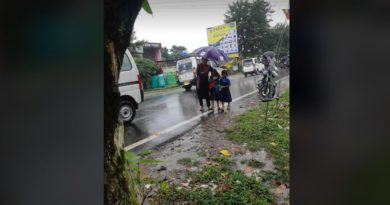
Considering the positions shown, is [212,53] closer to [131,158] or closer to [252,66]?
[252,66]

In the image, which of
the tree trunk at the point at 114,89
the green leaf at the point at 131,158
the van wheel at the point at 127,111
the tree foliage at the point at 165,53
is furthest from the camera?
the tree foliage at the point at 165,53

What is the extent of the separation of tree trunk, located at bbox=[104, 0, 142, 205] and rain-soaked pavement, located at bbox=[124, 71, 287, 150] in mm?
357

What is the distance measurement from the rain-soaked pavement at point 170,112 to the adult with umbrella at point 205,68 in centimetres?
6

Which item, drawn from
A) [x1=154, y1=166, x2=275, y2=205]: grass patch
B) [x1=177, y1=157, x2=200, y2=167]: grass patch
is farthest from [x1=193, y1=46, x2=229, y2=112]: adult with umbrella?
[x1=154, y1=166, x2=275, y2=205]: grass patch

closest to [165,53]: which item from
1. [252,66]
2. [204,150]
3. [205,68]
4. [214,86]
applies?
[205,68]

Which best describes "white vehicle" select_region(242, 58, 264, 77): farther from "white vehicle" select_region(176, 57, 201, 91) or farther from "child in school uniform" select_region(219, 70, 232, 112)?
"white vehicle" select_region(176, 57, 201, 91)

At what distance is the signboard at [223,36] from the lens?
1.71 meters

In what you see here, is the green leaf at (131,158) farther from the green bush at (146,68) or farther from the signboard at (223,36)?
the signboard at (223,36)

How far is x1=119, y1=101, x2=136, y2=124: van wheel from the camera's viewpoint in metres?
1.56

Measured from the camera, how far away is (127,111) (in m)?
1.68

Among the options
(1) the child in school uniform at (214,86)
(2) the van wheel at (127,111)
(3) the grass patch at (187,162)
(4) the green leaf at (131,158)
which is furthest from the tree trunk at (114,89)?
(1) the child in school uniform at (214,86)
